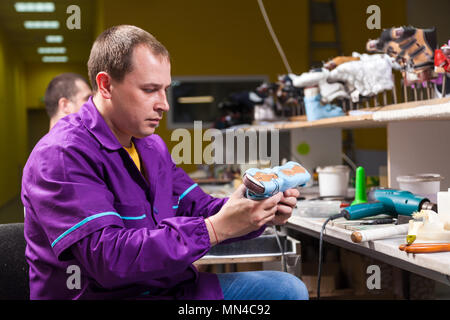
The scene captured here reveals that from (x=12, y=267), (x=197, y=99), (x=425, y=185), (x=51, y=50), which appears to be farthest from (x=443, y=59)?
(x=51, y=50)

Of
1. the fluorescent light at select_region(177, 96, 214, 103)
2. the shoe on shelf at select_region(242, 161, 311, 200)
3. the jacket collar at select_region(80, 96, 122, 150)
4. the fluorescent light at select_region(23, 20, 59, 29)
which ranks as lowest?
the shoe on shelf at select_region(242, 161, 311, 200)

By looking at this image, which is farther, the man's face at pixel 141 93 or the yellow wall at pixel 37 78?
the yellow wall at pixel 37 78

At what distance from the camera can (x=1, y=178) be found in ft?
32.1

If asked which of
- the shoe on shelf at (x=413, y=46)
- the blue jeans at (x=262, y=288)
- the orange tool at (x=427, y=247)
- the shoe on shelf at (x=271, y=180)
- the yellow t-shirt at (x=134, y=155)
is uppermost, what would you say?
the shoe on shelf at (x=413, y=46)

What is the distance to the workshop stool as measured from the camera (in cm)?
138

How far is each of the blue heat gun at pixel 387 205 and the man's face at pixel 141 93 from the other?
715 mm

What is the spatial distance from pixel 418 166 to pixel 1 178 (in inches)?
357

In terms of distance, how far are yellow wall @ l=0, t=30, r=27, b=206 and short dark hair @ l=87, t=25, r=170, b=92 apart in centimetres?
887

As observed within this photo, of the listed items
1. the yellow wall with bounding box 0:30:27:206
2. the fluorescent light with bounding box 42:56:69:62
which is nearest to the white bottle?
Result: the yellow wall with bounding box 0:30:27:206

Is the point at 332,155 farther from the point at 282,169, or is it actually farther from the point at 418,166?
the point at 282,169

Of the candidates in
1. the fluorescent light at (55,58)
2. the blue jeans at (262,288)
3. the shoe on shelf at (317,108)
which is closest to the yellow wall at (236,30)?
the shoe on shelf at (317,108)

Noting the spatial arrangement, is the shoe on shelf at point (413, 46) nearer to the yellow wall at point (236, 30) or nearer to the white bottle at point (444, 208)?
the white bottle at point (444, 208)

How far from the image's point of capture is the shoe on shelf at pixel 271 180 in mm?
1128

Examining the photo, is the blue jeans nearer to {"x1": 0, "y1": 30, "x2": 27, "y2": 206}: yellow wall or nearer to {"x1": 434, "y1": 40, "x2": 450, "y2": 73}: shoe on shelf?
{"x1": 434, "y1": 40, "x2": 450, "y2": 73}: shoe on shelf
